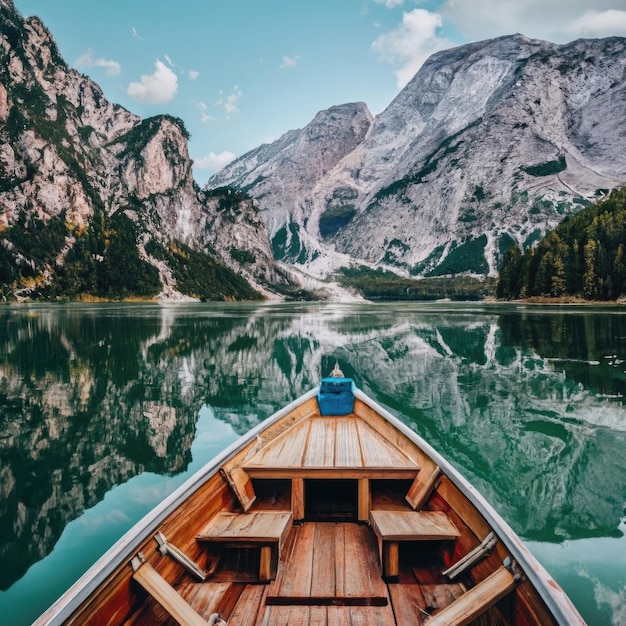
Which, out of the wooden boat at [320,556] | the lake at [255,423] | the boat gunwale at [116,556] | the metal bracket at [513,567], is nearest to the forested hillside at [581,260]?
the lake at [255,423]

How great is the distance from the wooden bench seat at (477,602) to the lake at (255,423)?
3.27 m

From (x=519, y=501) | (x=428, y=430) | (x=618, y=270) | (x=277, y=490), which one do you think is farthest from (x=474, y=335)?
(x=618, y=270)

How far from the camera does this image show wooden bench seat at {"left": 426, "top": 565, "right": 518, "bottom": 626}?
4.17 m

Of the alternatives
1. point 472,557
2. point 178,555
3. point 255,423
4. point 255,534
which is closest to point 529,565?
point 472,557

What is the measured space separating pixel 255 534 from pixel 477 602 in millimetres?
2801

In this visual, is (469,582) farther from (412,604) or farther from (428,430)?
(428,430)

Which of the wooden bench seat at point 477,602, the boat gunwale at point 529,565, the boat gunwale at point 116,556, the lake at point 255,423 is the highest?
the boat gunwale at point 116,556

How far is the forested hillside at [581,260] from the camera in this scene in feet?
319

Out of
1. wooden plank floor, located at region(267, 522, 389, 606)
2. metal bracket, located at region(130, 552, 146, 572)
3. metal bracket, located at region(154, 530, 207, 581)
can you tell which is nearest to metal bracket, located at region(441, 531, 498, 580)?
wooden plank floor, located at region(267, 522, 389, 606)

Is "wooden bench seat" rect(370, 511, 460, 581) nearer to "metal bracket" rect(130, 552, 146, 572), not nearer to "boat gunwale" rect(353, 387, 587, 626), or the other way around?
"boat gunwale" rect(353, 387, 587, 626)

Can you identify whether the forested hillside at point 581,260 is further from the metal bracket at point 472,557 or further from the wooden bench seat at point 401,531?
the metal bracket at point 472,557

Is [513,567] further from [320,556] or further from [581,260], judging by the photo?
[581,260]

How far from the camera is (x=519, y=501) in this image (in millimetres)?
10312

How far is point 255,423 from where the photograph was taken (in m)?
17.8
